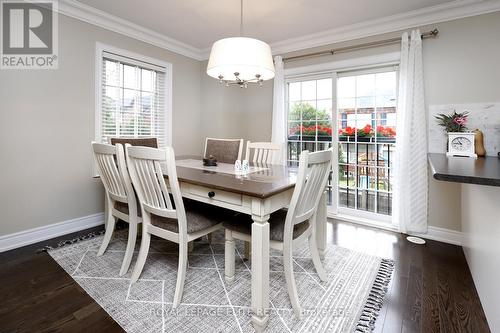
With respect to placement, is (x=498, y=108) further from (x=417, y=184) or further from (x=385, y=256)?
(x=385, y=256)

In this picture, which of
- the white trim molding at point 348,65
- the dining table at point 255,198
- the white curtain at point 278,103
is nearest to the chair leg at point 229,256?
the dining table at point 255,198

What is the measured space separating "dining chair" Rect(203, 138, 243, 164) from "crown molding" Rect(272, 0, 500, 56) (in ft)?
5.28

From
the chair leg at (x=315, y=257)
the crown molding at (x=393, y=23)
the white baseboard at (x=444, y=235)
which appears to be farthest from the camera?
the white baseboard at (x=444, y=235)

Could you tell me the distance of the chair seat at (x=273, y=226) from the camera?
5.30 ft

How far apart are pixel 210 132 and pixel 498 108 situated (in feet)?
11.6

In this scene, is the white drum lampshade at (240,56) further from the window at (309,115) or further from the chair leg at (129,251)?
the window at (309,115)

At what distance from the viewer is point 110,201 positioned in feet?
7.23

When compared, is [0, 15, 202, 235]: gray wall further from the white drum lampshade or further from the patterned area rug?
the white drum lampshade

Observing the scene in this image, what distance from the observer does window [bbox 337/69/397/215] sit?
308cm

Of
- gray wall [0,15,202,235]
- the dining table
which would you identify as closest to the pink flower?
the dining table

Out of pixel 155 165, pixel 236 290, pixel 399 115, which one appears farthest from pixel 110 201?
pixel 399 115

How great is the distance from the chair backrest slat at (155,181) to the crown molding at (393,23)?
9.07 ft

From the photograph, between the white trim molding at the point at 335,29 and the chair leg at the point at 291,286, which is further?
the white trim molding at the point at 335,29

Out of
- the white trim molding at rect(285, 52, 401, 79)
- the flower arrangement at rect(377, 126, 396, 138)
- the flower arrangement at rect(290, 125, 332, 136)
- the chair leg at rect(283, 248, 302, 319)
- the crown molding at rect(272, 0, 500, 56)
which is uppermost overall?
the crown molding at rect(272, 0, 500, 56)
